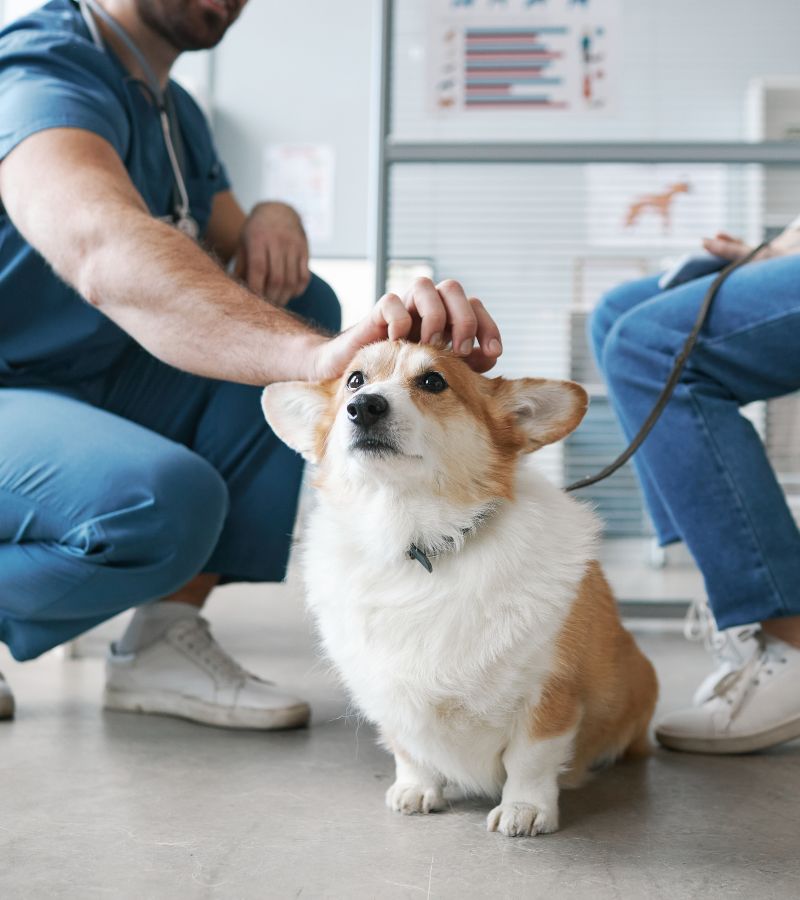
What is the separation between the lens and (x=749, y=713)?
4.75ft

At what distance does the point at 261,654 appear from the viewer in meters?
2.25

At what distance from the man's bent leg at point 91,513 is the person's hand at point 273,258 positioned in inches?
17.2

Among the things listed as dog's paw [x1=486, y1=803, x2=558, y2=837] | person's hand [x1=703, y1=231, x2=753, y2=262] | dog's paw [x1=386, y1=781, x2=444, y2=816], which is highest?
person's hand [x1=703, y1=231, x2=753, y2=262]

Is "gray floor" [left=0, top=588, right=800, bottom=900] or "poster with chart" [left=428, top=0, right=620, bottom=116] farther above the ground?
"poster with chart" [left=428, top=0, right=620, bottom=116]

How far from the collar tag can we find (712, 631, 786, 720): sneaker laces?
61 cm

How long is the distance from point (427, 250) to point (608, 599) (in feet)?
5.03

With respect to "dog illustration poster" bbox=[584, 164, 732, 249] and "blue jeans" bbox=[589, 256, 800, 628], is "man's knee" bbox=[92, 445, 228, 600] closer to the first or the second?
"blue jeans" bbox=[589, 256, 800, 628]

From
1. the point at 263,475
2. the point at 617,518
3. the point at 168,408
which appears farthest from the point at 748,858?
the point at 617,518

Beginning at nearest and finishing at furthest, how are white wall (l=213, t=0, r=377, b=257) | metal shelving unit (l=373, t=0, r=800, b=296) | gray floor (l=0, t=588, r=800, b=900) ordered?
1. gray floor (l=0, t=588, r=800, b=900)
2. metal shelving unit (l=373, t=0, r=800, b=296)
3. white wall (l=213, t=0, r=377, b=257)

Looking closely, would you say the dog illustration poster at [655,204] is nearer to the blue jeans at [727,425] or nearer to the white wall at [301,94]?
the blue jeans at [727,425]

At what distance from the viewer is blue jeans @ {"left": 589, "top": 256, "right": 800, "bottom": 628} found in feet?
4.71

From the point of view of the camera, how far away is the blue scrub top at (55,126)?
4.82 ft

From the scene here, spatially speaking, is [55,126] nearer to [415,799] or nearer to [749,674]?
[415,799]

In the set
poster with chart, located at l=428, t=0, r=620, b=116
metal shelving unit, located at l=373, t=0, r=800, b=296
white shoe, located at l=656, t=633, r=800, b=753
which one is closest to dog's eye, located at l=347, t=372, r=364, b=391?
white shoe, located at l=656, t=633, r=800, b=753
